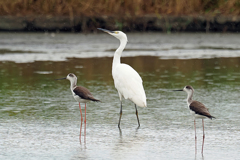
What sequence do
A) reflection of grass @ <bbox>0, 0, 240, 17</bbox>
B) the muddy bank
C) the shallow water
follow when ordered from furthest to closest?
1. reflection of grass @ <bbox>0, 0, 240, 17</bbox>
2. the muddy bank
3. the shallow water

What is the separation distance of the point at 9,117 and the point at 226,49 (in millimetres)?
11469

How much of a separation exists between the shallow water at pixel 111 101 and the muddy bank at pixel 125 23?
2.76 metres

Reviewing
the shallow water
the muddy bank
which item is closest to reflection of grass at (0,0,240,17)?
the muddy bank

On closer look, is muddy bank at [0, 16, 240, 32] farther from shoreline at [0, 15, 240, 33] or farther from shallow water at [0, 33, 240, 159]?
shallow water at [0, 33, 240, 159]

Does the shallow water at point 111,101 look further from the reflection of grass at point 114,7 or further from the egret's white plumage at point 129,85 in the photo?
the reflection of grass at point 114,7

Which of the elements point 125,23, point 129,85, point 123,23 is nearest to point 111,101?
point 129,85

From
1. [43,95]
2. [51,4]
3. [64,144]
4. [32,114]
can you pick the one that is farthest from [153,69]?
[51,4]

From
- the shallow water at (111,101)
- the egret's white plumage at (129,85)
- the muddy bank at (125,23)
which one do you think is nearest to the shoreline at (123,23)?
the muddy bank at (125,23)

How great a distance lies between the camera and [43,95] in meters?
10.5

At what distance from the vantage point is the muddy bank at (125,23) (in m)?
22.6

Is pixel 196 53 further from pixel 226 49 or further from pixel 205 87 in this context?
pixel 205 87

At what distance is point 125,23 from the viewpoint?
22906 mm

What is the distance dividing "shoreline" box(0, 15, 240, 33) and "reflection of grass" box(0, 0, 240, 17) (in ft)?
1.21

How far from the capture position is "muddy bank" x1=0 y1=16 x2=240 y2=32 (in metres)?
22.6
